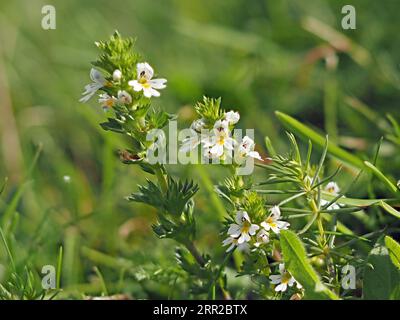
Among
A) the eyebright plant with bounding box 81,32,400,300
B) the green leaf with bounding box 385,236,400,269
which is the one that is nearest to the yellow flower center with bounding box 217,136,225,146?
the eyebright plant with bounding box 81,32,400,300

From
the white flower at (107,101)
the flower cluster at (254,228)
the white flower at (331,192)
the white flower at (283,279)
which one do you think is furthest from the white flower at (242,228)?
the white flower at (107,101)

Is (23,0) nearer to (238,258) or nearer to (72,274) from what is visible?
A: (72,274)

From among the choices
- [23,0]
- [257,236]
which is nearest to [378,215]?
[257,236]

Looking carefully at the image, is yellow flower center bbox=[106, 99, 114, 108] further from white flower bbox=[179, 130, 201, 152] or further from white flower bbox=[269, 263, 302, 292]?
white flower bbox=[269, 263, 302, 292]

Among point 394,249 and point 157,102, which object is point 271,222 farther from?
point 157,102

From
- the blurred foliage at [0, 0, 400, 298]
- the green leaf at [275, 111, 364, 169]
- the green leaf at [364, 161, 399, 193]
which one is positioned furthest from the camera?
the blurred foliage at [0, 0, 400, 298]
